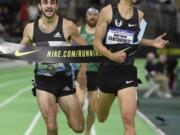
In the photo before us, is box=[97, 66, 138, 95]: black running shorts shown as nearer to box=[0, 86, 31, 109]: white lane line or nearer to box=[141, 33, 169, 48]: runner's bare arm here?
box=[141, 33, 169, 48]: runner's bare arm

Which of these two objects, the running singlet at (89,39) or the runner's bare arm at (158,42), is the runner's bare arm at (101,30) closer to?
the runner's bare arm at (158,42)

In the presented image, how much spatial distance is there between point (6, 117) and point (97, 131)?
3.52 meters

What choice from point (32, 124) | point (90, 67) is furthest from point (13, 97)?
point (90, 67)

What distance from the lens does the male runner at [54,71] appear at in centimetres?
1054

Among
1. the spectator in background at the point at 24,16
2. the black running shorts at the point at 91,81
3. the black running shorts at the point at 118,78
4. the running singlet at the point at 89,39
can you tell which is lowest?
the spectator in background at the point at 24,16

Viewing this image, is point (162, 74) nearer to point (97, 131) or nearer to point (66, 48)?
point (97, 131)

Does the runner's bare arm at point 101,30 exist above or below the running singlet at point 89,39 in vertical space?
above

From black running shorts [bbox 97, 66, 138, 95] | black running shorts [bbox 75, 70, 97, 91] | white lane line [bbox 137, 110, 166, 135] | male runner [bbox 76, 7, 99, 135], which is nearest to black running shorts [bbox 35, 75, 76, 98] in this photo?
black running shorts [bbox 97, 66, 138, 95]

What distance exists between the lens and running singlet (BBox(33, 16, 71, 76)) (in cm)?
1053

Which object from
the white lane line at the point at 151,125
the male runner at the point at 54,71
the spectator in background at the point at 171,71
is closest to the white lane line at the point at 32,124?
the white lane line at the point at 151,125

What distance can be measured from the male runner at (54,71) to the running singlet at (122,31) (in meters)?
0.54

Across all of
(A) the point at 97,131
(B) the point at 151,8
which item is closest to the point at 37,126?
(A) the point at 97,131

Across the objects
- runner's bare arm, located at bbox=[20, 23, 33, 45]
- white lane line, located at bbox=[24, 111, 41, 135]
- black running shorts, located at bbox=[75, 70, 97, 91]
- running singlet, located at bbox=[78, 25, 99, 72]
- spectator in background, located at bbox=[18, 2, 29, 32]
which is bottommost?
spectator in background, located at bbox=[18, 2, 29, 32]

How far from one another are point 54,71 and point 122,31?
1118mm
